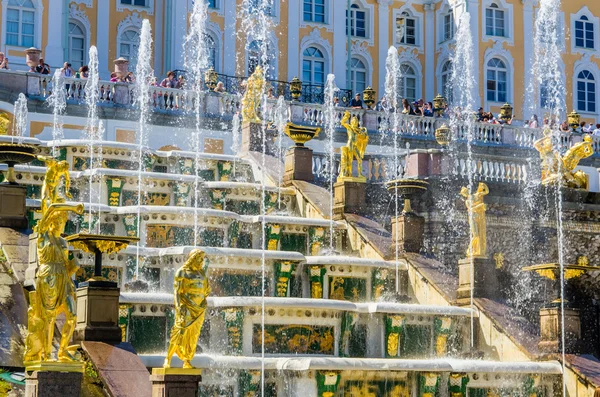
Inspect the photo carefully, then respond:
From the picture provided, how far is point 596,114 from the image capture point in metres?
57.2

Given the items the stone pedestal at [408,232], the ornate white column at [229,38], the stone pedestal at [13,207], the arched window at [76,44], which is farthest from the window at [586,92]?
the stone pedestal at [13,207]

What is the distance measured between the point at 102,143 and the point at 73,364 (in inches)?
537

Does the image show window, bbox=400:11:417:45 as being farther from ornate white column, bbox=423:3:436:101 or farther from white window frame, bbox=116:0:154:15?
white window frame, bbox=116:0:154:15

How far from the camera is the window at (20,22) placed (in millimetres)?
46219

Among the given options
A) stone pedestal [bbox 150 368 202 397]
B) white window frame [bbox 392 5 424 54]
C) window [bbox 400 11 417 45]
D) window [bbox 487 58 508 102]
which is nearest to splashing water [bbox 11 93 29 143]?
stone pedestal [bbox 150 368 202 397]

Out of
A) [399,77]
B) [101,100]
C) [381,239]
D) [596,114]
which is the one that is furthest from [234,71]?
[381,239]

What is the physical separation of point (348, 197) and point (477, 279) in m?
Result: 4.45

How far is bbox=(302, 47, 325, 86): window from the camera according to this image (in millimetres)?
52688

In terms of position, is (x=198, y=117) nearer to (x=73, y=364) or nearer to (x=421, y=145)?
(x=421, y=145)

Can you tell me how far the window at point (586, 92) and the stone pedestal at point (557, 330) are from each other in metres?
36.6

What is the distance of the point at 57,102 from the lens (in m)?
37.7

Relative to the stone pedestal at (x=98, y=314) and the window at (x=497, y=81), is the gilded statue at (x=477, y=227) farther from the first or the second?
the window at (x=497, y=81)

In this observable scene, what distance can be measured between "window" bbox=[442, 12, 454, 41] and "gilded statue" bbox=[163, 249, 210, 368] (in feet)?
135

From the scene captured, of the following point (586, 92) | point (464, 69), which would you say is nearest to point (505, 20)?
point (464, 69)
